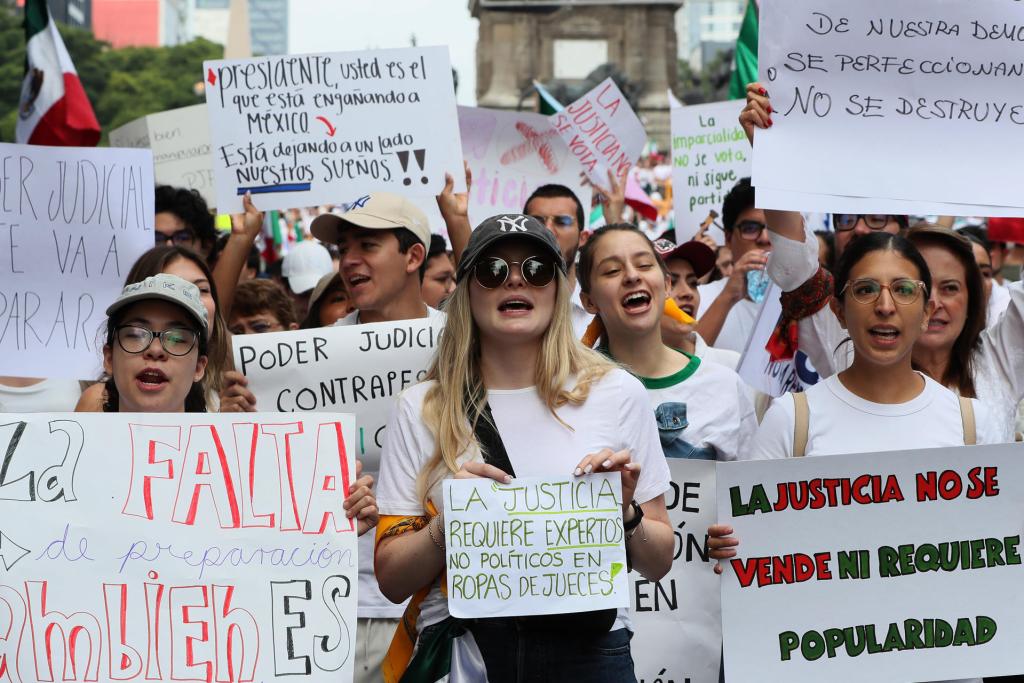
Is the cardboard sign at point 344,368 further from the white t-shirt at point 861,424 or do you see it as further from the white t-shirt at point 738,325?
the white t-shirt at point 738,325

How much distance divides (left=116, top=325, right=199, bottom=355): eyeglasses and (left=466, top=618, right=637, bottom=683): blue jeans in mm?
1155

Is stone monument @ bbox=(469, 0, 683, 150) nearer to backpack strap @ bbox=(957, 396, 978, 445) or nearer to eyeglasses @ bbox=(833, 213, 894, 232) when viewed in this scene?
eyeglasses @ bbox=(833, 213, 894, 232)

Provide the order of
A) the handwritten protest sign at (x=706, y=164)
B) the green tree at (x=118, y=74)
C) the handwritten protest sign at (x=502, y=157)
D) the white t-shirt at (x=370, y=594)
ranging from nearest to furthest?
1. the white t-shirt at (x=370, y=594)
2. the handwritten protest sign at (x=502, y=157)
3. the handwritten protest sign at (x=706, y=164)
4. the green tree at (x=118, y=74)

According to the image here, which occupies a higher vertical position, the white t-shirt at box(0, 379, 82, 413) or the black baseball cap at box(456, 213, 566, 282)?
the black baseball cap at box(456, 213, 566, 282)

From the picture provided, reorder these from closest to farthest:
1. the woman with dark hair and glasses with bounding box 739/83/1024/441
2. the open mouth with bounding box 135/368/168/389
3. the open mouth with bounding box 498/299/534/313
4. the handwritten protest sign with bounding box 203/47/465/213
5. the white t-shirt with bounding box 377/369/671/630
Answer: the white t-shirt with bounding box 377/369/671/630 < the open mouth with bounding box 498/299/534/313 < the open mouth with bounding box 135/368/168/389 < the woman with dark hair and glasses with bounding box 739/83/1024/441 < the handwritten protest sign with bounding box 203/47/465/213

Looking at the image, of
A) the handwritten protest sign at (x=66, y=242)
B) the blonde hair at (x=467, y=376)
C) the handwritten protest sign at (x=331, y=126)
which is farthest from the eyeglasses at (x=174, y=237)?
the blonde hair at (x=467, y=376)

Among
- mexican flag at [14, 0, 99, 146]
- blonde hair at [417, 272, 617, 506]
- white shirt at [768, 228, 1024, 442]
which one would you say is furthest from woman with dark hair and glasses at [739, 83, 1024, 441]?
mexican flag at [14, 0, 99, 146]

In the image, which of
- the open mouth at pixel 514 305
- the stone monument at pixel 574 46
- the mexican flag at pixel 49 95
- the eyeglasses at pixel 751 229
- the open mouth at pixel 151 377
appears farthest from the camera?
the stone monument at pixel 574 46

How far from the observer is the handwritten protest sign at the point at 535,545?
3307 millimetres

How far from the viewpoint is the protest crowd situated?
11.0 ft

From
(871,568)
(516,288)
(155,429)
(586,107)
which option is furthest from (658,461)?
(586,107)

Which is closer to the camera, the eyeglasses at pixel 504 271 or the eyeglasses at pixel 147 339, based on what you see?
the eyeglasses at pixel 504 271

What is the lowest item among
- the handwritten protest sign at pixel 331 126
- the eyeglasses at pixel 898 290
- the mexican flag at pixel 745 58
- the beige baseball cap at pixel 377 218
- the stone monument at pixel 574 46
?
the eyeglasses at pixel 898 290

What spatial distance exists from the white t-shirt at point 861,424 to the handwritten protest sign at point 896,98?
0.60 m
